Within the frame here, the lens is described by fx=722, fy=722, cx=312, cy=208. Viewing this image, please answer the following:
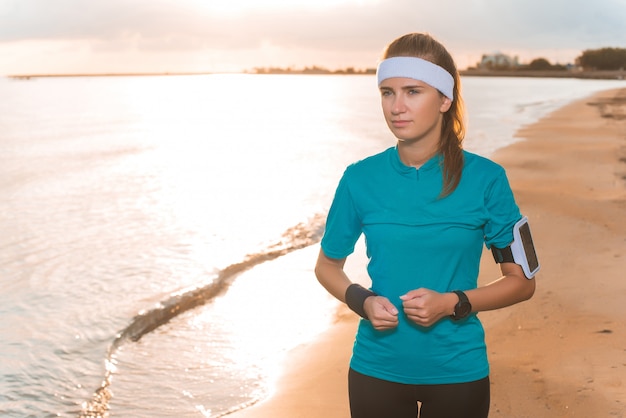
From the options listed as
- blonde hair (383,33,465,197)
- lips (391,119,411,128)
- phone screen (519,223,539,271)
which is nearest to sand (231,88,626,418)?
phone screen (519,223,539,271)

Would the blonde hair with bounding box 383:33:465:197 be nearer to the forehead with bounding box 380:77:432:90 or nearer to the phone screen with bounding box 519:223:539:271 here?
the forehead with bounding box 380:77:432:90

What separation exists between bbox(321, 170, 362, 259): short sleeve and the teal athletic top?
0.04 meters

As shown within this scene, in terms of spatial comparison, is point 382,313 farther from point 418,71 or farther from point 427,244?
point 418,71

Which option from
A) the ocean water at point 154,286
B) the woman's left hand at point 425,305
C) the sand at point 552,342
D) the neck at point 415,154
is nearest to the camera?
the woman's left hand at point 425,305

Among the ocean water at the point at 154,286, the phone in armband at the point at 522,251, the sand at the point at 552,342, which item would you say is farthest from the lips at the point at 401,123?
the ocean water at the point at 154,286

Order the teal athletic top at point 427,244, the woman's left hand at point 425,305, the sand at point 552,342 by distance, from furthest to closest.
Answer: the sand at point 552,342 < the teal athletic top at point 427,244 < the woman's left hand at point 425,305

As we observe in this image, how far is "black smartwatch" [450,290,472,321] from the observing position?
2.48m

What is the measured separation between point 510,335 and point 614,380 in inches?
46.5

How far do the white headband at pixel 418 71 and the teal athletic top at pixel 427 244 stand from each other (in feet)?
0.89

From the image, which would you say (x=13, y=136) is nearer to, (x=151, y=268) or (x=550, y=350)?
(x=151, y=268)

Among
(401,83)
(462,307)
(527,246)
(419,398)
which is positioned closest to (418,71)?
(401,83)

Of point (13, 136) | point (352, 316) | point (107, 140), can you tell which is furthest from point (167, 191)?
point (13, 136)

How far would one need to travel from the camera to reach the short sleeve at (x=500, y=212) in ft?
8.32

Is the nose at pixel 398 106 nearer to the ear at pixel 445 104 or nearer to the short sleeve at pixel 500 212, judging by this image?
the ear at pixel 445 104
